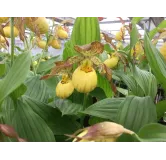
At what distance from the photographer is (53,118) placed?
24.1 inches

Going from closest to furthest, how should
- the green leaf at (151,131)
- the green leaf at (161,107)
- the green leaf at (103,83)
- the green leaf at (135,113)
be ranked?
the green leaf at (151,131) → the green leaf at (135,113) → the green leaf at (161,107) → the green leaf at (103,83)

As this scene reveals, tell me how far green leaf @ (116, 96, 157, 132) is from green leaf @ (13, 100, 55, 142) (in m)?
0.15

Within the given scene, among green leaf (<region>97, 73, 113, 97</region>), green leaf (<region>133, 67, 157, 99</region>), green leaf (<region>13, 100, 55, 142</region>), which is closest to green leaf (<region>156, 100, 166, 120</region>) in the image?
green leaf (<region>133, 67, 157, 99</region>)

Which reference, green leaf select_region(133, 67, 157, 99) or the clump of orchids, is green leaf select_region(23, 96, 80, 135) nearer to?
the clump of orchids

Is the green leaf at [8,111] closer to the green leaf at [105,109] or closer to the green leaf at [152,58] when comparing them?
the green leaf at [105,109]

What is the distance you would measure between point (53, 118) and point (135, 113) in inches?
7.7

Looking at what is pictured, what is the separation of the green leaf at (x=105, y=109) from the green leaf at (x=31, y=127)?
10 cm

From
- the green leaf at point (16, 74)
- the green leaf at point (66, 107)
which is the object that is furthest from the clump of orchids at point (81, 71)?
the green leaf at point (16, 74)

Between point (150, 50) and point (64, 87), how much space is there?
0.22m

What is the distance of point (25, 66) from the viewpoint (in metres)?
0.48

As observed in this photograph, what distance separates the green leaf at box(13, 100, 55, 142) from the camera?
0.52m

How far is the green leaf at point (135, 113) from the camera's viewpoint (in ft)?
1.73
